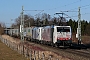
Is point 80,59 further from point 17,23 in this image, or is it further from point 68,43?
point 17,23

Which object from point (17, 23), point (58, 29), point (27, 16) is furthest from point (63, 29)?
point (17, 23)

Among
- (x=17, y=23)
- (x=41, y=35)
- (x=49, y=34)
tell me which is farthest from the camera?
(x=17, y=23)

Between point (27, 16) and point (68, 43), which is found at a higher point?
point (27, 16)

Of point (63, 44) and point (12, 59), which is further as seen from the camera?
point (63, 44)

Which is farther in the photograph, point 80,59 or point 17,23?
point 17,23

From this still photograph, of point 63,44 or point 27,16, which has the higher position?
point 27,16

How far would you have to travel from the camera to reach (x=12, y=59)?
84.7 ft

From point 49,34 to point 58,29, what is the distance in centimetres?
443

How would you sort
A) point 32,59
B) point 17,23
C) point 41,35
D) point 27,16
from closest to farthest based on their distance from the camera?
point 32,59
point 41,35
point 27,16
point 17,23

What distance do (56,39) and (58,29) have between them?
152 centimetres

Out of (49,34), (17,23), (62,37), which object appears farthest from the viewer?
(17,23)

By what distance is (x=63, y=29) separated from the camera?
1622 inches

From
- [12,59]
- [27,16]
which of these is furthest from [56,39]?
[27,16]

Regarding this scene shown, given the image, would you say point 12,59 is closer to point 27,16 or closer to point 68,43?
point 68,43
